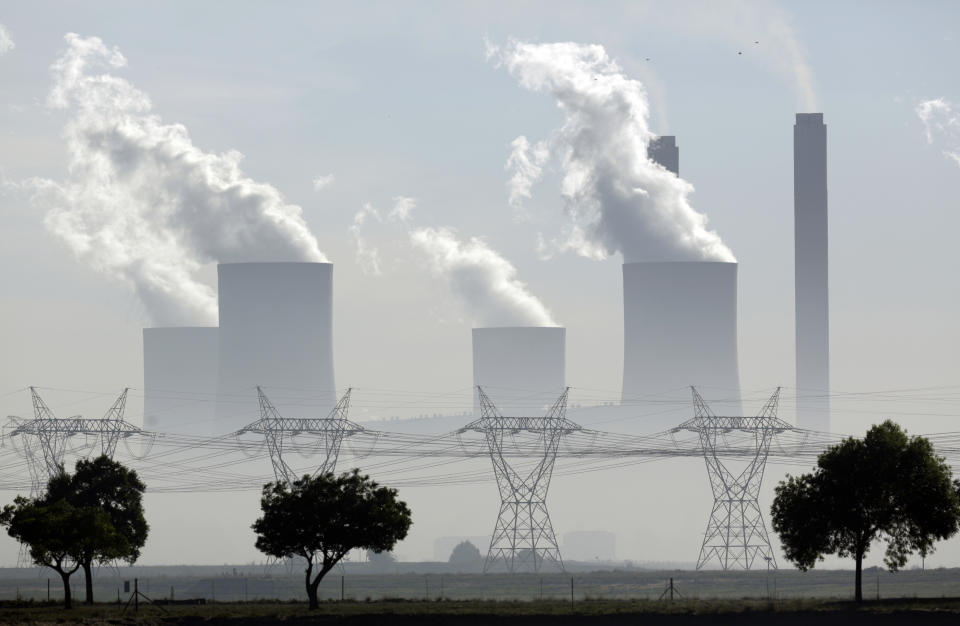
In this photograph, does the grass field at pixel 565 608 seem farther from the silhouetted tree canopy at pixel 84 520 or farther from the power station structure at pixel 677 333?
the power station structure at pixel 677 333

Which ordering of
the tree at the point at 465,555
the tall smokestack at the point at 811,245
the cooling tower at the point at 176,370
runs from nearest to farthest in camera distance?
the tree at the point at 465,555
the cooling tower at the point at 176,370
the tall smokestack at the point at 811,245

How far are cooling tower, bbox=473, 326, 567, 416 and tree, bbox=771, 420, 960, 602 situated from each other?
8004 centimetres

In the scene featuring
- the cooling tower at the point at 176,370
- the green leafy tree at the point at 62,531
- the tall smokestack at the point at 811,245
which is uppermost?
→ the tall smokestack at the point at 811,245

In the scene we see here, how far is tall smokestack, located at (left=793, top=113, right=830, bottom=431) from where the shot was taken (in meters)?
184

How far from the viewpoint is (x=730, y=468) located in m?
142

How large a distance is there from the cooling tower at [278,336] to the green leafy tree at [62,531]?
65163 millimetres

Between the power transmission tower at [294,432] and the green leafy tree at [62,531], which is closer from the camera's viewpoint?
the green leafy tree at [62,531]

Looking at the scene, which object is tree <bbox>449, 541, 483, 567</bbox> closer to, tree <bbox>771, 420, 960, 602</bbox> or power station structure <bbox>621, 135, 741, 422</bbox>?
power station structure <bbox>621, 135, 741, 422</bbox>

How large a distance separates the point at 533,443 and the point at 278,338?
25434mm

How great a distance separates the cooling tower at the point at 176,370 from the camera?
124m

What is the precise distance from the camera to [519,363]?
393ft

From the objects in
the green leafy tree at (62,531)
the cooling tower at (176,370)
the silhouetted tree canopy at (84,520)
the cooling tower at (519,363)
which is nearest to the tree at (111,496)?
the silhouetted tree canopy at (84,520)

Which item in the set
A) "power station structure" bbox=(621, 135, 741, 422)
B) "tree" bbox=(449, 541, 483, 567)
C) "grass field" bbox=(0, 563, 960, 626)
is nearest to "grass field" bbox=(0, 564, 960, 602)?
"grass field" bbox=(0, 563, 960, 626)

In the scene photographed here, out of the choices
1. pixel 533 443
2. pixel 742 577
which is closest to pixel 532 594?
pixel 742 577
